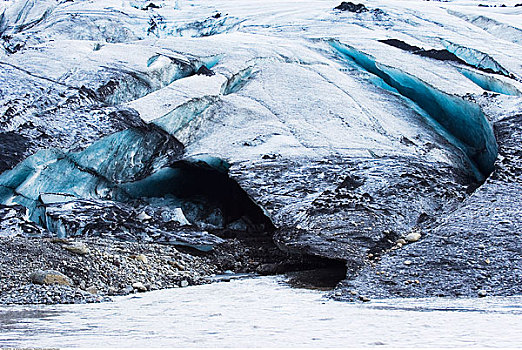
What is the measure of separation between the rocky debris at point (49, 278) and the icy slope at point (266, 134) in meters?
1.90

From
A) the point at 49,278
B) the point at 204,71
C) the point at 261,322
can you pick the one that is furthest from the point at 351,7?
the point at 261,322

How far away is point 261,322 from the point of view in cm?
308

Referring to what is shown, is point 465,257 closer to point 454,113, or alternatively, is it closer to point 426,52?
point 454,113

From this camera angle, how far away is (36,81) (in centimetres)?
839

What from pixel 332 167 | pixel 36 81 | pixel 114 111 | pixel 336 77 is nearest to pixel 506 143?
pixel 332 167

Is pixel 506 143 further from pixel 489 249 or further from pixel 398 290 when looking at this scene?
pixel 398 290

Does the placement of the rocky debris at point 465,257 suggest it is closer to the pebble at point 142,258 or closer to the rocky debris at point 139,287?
the rocky debris at point 139,287

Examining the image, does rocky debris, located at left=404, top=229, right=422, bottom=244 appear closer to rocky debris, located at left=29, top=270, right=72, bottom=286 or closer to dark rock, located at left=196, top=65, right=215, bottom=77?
rocky debris, located at left=29, top=270, right=72, bottom=286

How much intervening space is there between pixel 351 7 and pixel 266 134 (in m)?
8.86

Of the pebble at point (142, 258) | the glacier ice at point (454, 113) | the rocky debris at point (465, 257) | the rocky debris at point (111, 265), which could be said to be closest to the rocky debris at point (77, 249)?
the rocky debris at point (111, 265)

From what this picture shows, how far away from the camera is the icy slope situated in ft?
21.1

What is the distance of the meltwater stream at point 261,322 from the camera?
7.67 ft

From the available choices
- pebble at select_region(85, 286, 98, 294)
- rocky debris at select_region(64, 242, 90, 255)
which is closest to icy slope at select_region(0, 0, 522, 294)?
rocky debris at select_region(64, 242, 90, 255)

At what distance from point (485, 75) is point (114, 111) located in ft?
21.4
